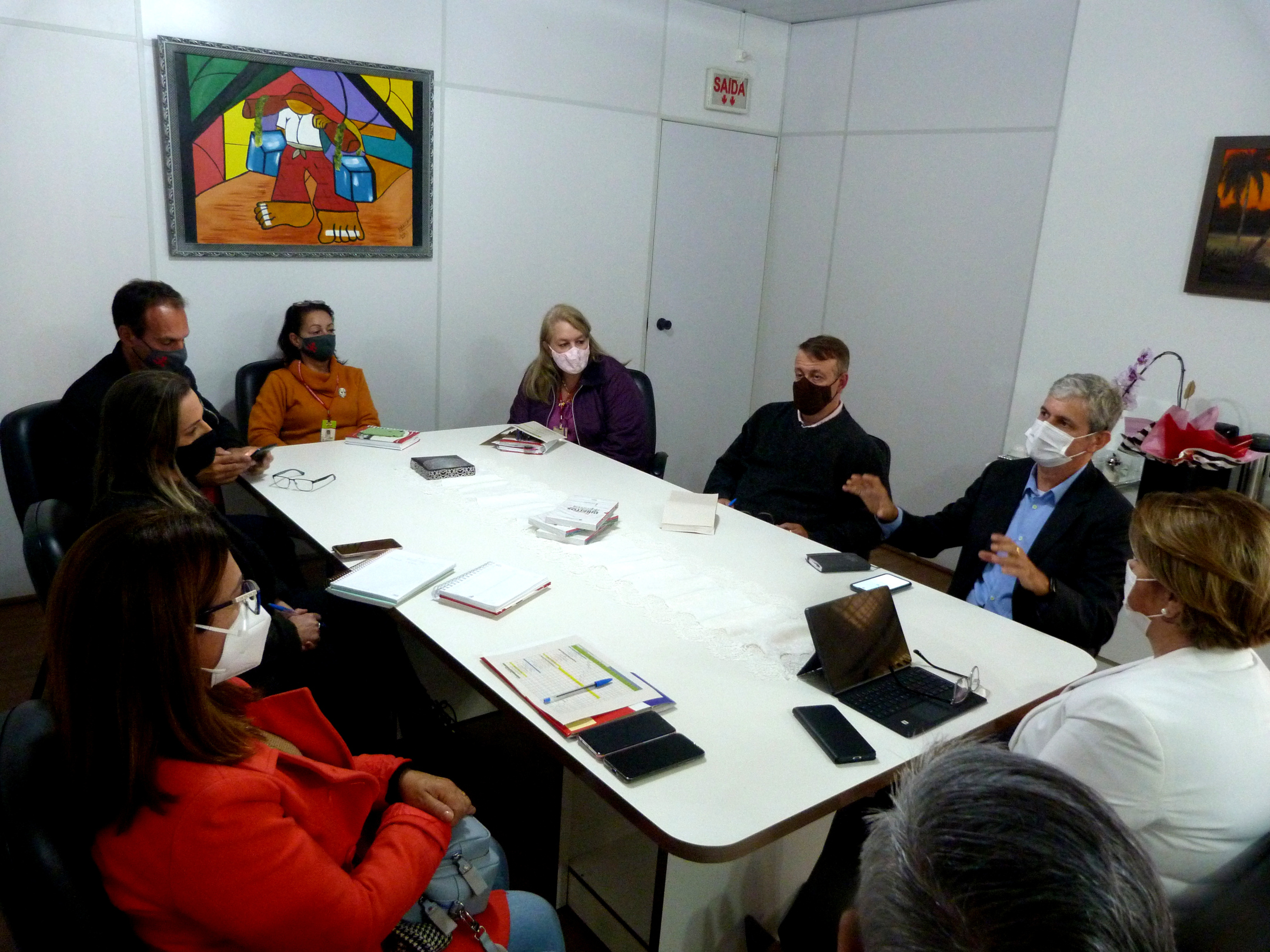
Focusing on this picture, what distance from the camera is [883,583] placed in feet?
7.67

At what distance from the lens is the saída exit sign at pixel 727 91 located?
16.1ft

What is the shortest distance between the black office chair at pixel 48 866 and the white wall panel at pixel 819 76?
4785 millimetres

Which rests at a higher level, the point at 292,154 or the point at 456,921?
the point at 292,154

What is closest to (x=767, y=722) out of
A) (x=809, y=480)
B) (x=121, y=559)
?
(x=121, y=559)

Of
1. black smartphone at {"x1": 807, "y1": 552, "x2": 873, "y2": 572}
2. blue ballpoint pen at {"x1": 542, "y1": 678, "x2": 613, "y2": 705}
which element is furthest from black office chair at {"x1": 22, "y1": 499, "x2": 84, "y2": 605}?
black smartphone at {"x1": 807, "y1": 552, "x2": 873, "y2": 572}

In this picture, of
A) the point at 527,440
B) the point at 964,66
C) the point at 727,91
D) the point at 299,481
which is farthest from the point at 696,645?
the point at 727,91

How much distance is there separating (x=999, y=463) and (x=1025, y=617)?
48 cm

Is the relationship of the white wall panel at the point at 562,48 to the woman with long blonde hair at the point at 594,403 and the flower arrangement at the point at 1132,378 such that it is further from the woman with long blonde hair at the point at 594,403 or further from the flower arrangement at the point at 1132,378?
the flower arrangement at the point at 1132,378

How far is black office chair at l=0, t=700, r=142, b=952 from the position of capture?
3.35 ft

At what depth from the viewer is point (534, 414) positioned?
3918 mm

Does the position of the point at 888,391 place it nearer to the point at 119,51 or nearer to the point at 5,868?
the point at 119,51

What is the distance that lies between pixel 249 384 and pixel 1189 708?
11.0 ft

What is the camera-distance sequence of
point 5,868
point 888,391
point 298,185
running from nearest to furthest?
point 5,868, point 298,185, point 888,391

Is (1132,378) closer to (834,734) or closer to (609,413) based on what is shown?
(609,413)
